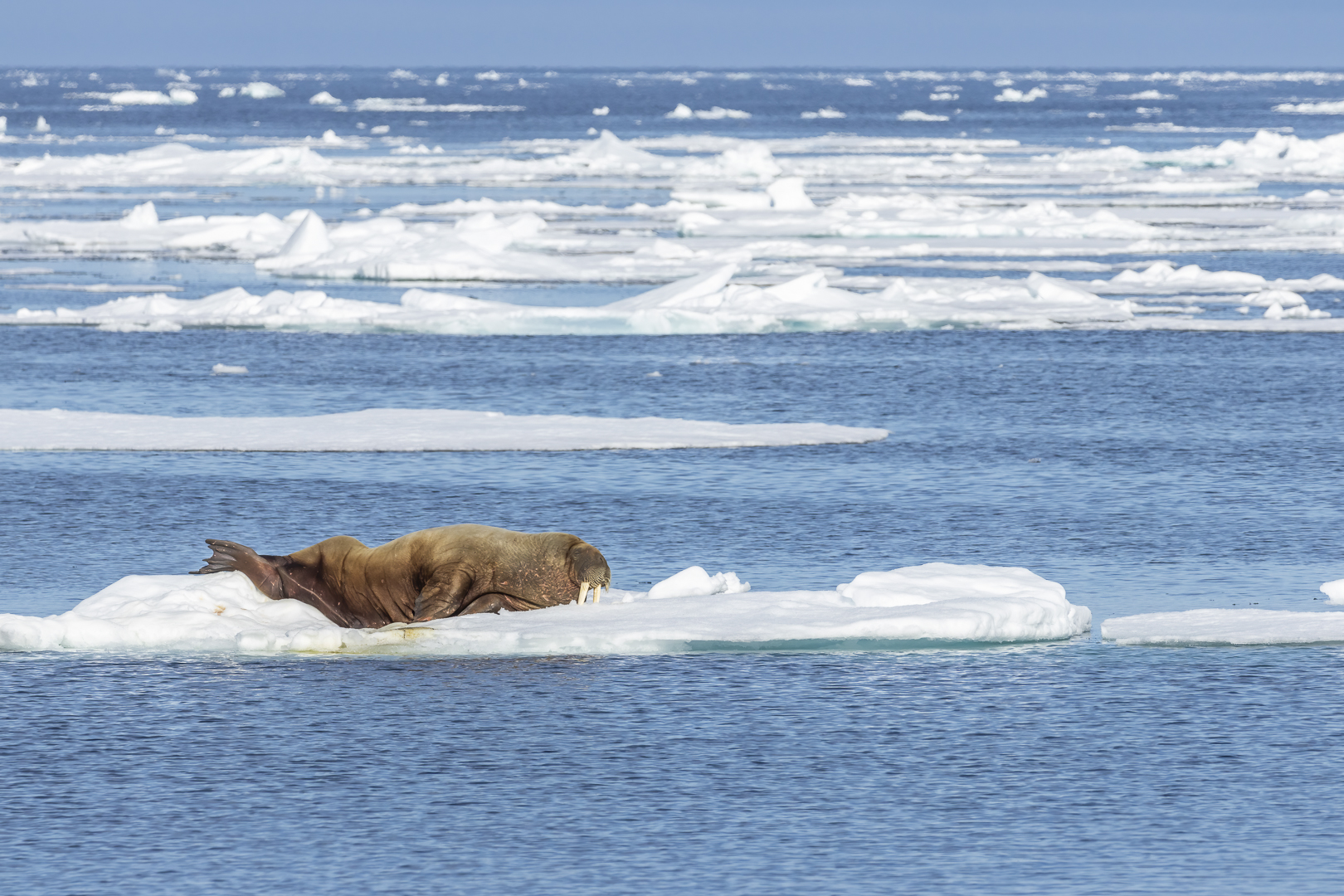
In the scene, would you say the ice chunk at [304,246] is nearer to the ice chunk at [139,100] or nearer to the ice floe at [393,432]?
the ice floe at [393,432]

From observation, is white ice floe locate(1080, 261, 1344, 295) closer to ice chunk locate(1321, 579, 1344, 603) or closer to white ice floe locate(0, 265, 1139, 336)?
white ice floe locate(0, 265, 1139, 336)

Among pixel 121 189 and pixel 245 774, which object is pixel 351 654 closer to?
pixel 245 774

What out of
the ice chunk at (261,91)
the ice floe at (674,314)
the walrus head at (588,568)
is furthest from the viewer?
the ice chunk at (261,91)

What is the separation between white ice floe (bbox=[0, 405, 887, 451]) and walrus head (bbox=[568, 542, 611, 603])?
6.64m

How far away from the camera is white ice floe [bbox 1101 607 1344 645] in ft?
33.8

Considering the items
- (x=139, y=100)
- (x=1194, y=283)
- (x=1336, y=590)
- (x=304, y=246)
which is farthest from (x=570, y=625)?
(x=139, y=100)

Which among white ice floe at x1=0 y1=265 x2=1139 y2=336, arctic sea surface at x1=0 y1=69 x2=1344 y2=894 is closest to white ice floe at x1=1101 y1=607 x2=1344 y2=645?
arctic sea surface at x1=0 y1=69 x2=1344 y2=894

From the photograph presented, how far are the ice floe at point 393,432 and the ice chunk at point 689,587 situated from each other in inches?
243

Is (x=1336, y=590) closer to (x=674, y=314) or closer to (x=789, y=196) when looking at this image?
(x=674, y=314)

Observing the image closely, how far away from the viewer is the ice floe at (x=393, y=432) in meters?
17.2

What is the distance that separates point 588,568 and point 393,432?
7.71m

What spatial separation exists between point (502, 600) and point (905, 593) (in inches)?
83.4

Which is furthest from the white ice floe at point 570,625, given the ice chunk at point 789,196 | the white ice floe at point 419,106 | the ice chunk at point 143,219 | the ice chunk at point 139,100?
the ice chunk at point 139,100

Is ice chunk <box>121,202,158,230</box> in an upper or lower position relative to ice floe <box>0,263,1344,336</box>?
upper
